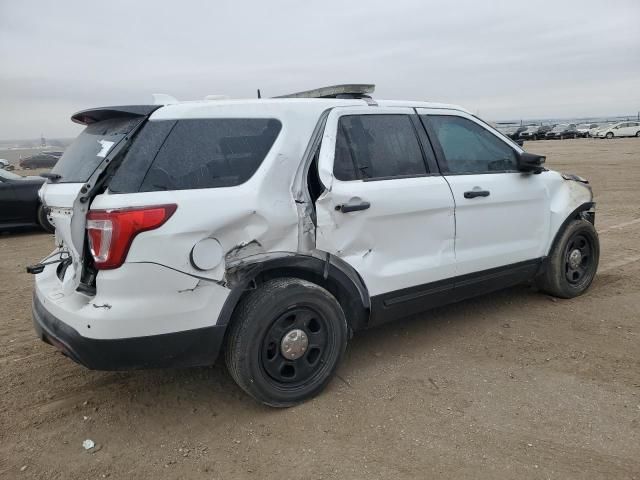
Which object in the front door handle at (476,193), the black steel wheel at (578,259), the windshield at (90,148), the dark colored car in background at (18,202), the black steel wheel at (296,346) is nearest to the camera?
the windshield at (90,148)

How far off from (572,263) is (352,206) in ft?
8.91

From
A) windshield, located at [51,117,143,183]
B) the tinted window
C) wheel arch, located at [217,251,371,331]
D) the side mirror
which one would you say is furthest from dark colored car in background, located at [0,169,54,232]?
the side mirror

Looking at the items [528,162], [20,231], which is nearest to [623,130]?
[20,231]

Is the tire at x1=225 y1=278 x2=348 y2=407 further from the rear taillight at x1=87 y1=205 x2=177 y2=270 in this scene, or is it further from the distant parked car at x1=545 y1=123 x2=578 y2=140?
the distant parked car at x1=545 y1=123 x2=578 y2=140

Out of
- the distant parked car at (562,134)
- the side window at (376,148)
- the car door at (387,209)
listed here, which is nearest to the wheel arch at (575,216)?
the car door at (387,209)

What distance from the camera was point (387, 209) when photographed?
11.2 ft

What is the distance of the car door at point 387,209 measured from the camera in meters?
3.27

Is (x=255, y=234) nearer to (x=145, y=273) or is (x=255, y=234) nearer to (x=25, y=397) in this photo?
(x=145, y=273)

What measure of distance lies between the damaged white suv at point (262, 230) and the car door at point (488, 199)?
0.05 feet

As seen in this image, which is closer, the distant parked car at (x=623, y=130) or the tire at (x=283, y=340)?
the tire at (x=283, y=340)

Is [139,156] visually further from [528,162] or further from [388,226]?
[528,162]

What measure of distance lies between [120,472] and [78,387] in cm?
105

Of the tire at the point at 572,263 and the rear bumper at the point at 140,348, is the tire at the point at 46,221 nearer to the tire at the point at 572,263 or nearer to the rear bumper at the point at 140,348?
the rear bumper at the point at 140,348

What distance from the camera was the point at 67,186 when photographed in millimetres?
3008
